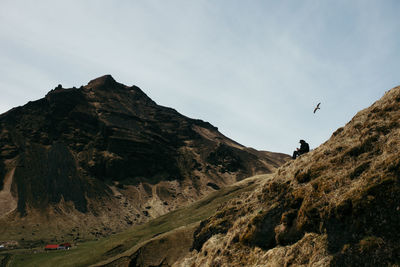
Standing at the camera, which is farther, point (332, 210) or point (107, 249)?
point (107, 249)

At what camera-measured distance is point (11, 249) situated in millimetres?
97938

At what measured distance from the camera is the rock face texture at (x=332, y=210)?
1173cm

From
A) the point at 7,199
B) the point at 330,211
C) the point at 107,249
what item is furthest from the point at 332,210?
the point at 7,199

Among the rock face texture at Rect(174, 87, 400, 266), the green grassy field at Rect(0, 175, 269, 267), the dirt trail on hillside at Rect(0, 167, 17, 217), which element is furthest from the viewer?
the dirt trail on hillside at Rect(0, 167, 17, 217)

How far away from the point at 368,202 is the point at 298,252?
12.9ft

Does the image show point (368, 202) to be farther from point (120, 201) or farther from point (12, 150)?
point (12, 150)

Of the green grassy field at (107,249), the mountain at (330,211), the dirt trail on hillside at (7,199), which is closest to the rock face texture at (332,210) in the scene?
the mountain at (330,211)

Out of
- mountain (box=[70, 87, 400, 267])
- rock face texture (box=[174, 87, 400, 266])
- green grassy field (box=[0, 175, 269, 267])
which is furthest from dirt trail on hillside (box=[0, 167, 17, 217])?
rock face texture (box=[174, 87, 400, 266])

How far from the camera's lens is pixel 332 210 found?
1380cm

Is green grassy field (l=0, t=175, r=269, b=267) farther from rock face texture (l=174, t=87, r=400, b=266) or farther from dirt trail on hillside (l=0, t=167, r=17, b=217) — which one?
dirt trail on hillside (l=0, t=167, r=17, b=217)

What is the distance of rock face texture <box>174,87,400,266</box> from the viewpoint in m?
11.7

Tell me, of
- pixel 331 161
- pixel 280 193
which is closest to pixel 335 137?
pixel 331 161

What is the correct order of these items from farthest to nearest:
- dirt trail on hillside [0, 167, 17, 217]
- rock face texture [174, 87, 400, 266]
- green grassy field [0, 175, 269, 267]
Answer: dirt trail on hillside [0, 167, 17, 217]
green grassy field [0, 175, 269, 267]
rock face texture [174, 87, 400, 266]

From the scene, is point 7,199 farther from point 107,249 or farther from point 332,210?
point 332,210
